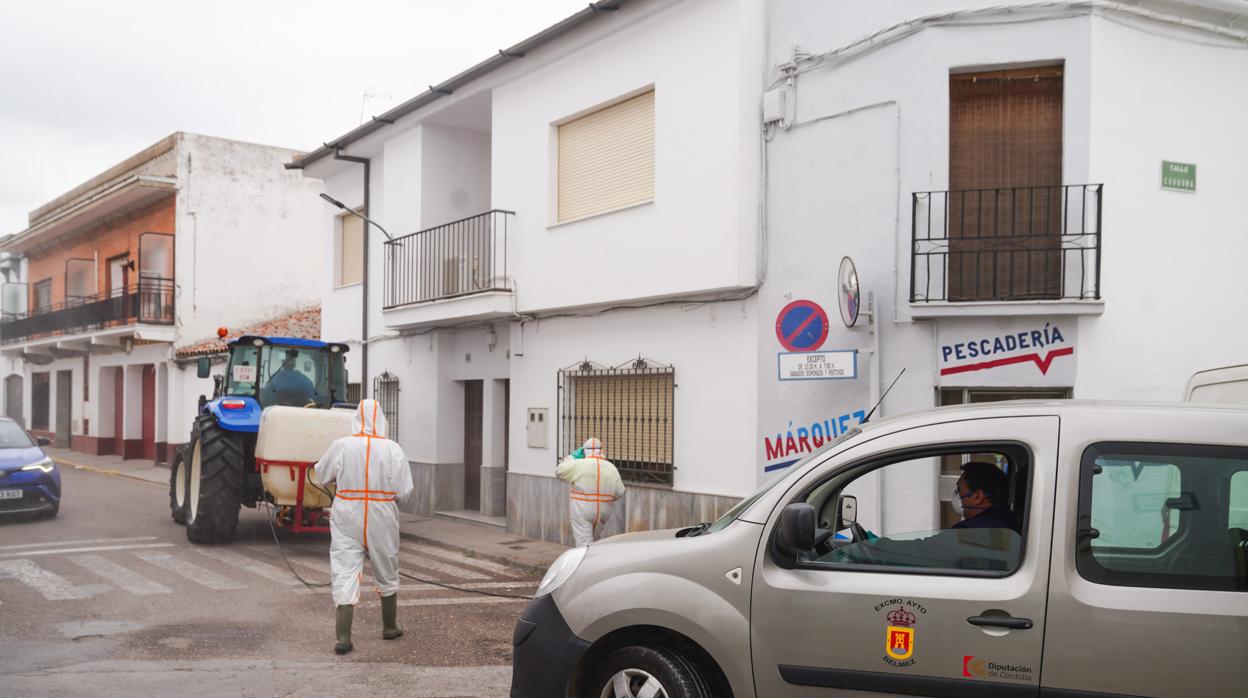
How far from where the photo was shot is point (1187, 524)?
3.56 m

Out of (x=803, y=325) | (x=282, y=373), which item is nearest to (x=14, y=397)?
(x=282, y=373)

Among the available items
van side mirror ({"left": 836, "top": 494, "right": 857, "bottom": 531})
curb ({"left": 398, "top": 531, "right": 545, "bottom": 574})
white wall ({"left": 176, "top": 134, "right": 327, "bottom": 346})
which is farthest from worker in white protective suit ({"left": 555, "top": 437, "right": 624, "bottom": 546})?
white wall ({"left": 176, "top": 134, "right": 327, "bottom": 346})

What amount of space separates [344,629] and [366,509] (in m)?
0.86

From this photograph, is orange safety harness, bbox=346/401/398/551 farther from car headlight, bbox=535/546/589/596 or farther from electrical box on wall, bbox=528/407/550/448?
electrical box on wall, bbox=528/407/550/448

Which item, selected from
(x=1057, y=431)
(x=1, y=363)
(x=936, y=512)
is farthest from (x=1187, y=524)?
(x=1, y=363)

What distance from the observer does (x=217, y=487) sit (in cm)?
1176

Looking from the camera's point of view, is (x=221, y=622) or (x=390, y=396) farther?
(x=390, y=396)

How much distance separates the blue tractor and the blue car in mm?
1606

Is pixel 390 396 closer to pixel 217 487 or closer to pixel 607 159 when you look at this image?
pixel 217 487

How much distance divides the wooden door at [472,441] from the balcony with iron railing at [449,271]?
1.47m

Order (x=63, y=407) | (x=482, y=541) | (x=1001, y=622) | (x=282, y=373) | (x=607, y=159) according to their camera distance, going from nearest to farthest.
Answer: (x=1001, y=622) < (x=607, y=159) < (x=482, y=541) < (x=282, y=373) < (x=63, y=407)

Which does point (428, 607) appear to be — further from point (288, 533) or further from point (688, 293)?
point (288, 533)

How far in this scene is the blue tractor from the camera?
11.7 m

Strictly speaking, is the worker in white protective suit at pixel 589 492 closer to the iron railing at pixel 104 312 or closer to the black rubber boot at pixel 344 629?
the black rubber boot at pixel 344 629
